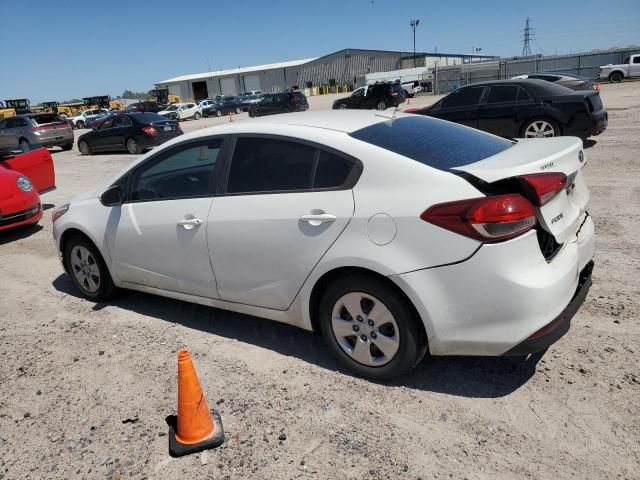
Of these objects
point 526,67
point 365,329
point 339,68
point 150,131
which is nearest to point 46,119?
point 150,131

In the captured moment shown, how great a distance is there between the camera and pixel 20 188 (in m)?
7.46

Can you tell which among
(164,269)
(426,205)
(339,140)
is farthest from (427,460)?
(164,269)

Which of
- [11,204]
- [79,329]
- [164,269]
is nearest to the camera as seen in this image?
[164,269]

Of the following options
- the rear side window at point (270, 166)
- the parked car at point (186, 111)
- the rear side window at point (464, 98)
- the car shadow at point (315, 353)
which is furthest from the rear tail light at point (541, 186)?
the parked car at point (186, 111)

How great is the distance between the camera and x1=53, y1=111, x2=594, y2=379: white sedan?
2.64 meters

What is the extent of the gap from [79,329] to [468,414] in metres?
3.21

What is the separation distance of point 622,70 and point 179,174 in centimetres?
3725

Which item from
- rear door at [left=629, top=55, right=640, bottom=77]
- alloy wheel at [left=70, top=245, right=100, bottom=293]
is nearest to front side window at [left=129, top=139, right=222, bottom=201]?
alloy wheel at [left=70, top=245, right=100, bottom=293]

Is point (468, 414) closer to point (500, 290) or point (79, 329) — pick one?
point (500, 290)

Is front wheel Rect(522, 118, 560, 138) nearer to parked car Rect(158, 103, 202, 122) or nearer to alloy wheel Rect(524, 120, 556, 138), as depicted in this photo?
alloy wheel Rect(524, 120, 556, 138)

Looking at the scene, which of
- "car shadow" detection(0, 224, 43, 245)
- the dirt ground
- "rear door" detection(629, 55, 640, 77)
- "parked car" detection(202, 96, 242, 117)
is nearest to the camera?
the dirt ground

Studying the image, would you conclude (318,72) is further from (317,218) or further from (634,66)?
(317,218)

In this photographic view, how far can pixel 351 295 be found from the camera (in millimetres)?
3004

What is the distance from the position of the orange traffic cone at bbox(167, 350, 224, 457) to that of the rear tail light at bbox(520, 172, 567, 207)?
197 cm
